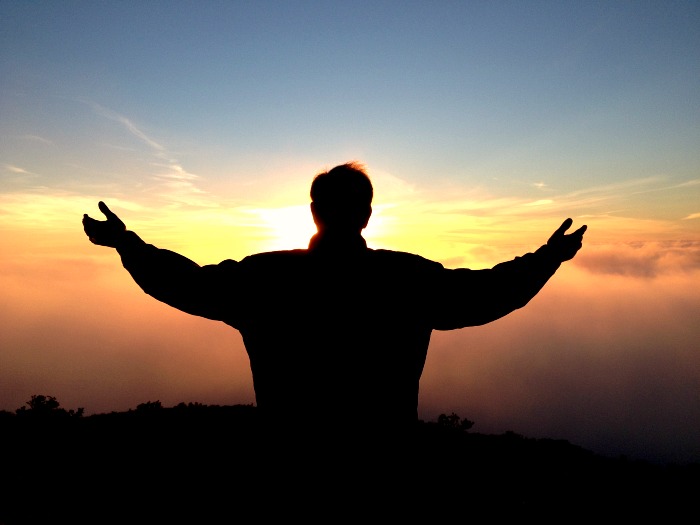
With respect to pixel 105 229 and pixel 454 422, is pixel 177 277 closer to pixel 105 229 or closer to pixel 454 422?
pixel 105 229

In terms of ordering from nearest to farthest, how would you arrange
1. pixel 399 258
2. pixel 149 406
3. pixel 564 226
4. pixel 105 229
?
pixel 399 258 < pixel 105 229 < pixel 564 226 < pixel 149 406

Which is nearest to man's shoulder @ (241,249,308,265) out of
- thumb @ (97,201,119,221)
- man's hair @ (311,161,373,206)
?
man's hair @ (311,161,373,206)

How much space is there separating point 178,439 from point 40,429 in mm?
4527

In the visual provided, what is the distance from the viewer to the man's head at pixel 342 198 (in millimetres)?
2791

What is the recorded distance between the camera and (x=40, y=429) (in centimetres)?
1427

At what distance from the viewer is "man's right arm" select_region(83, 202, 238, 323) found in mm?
2770

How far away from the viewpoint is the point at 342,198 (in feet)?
9.16

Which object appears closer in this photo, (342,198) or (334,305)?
(334,305)

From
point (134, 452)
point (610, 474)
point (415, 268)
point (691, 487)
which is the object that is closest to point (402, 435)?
point (415, 268)

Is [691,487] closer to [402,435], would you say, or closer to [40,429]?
[402,435]

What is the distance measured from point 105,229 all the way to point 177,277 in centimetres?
69

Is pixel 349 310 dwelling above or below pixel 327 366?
above

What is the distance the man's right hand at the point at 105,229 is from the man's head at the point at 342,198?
1.30 m

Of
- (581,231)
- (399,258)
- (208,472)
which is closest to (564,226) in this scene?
(581,231)
